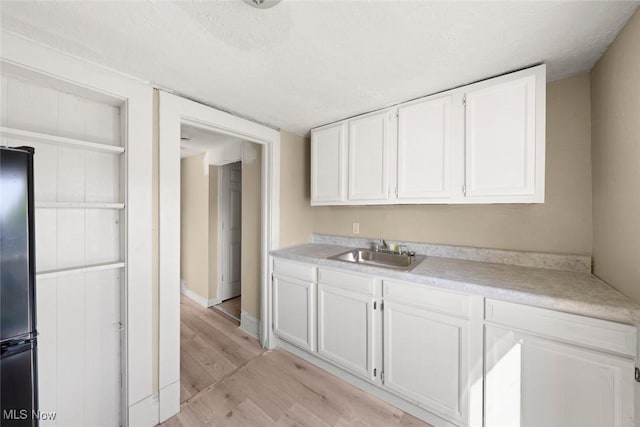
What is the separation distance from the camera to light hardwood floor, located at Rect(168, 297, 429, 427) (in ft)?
5.08

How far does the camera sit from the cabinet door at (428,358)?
4.44 feet

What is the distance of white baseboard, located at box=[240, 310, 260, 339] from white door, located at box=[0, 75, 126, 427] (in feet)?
4.02

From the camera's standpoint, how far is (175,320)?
1.64 metres

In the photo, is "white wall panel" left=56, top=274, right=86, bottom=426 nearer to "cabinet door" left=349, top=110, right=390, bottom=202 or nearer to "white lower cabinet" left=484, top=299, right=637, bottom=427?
"cabinet door" left=349, top=110, right=390, bottom=202

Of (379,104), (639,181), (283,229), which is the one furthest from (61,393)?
(639,181)

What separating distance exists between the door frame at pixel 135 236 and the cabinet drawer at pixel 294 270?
102 centimetres

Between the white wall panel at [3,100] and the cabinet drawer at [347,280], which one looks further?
the cabinet drawer at [347,280]

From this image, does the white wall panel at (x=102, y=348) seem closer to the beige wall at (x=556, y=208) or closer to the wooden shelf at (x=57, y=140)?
the wooden shelf at (x=57, y=140)

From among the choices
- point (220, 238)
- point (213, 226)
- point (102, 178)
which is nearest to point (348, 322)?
point (102, 178)

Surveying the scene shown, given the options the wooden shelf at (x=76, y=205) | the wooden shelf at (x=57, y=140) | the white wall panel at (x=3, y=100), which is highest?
the white wall panel at (x=3, y=100)

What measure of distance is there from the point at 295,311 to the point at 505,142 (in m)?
2.02

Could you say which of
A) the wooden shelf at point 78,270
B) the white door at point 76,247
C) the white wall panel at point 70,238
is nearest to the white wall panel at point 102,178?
the white door at point 76,247

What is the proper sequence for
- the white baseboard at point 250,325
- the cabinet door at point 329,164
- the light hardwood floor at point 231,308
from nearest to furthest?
the cabinet door at point 329,164 < the white baseboard at point 250,325 < the light hardwood floor at point 231,308

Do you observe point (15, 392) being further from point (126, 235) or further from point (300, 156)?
point (300, 156)
